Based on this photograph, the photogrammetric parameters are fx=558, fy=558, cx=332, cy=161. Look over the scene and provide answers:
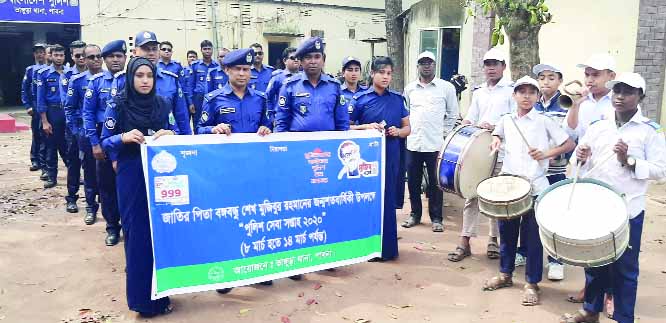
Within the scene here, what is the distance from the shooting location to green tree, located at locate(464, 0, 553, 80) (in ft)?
20.2

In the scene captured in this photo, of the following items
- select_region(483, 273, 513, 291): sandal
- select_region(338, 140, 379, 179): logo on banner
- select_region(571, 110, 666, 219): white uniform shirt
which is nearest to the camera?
select_region(571, 110, 666, 219): white uniform shirt

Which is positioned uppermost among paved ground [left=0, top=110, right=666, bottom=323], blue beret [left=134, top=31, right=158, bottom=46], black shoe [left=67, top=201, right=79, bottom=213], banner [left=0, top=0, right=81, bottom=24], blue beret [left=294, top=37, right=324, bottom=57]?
banner [left=0, top=0, right=81, bottom=24]

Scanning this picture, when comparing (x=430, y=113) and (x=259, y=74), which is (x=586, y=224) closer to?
Answer: (x=430, y=113)

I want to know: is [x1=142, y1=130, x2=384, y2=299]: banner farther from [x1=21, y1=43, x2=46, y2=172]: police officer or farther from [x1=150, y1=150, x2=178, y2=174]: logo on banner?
[x1=21, y1=43, x2=46, y2=172]: police officer

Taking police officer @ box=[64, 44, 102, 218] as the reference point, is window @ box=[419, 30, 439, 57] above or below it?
above

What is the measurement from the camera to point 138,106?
3.93m

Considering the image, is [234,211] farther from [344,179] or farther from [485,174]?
[485,174]

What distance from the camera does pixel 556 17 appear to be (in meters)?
10.1

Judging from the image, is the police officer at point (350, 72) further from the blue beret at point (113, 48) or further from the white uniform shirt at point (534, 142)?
the blue beret at point (113, 48)

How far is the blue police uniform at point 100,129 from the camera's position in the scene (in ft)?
17.6

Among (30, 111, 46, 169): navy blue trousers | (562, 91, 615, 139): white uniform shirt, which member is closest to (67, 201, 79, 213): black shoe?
(30, 111, 46, 169): navy blue trousers

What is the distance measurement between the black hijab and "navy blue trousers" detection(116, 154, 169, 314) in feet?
0.78

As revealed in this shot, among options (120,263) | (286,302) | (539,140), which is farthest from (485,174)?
(120,263)

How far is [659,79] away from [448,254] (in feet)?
19.2
